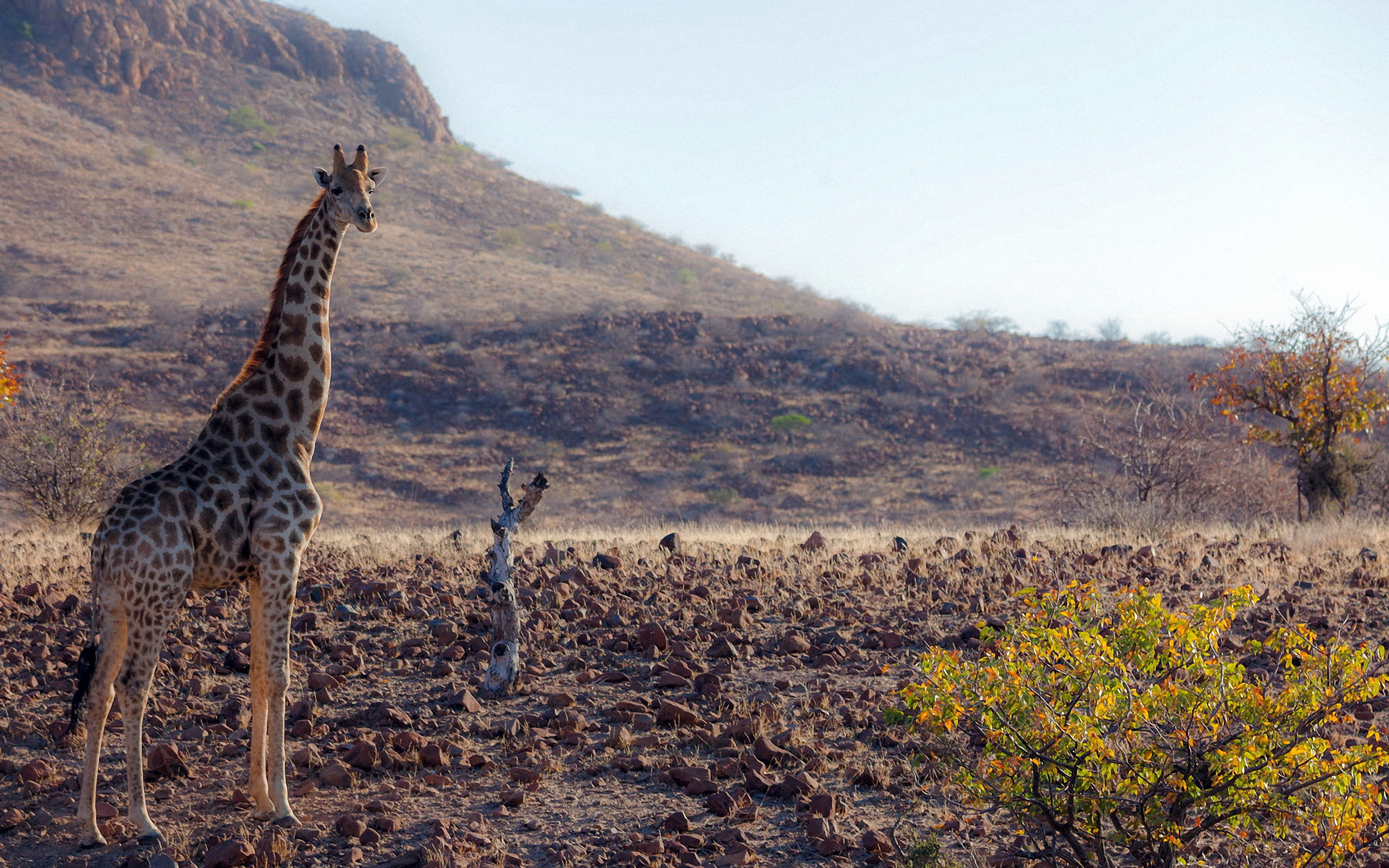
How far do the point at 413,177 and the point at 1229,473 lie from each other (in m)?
50.5

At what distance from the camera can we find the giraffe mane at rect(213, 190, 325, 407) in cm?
624

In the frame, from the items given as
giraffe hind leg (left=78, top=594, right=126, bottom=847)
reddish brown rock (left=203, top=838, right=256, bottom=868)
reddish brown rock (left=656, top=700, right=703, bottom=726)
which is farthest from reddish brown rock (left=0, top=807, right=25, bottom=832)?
reddish brown rock (left=656, top=700, right=703, bottom=726)

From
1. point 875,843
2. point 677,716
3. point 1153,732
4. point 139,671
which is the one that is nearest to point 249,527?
point 139,671

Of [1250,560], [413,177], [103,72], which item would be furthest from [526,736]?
[103,72]

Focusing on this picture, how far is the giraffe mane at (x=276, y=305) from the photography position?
6.24 metres

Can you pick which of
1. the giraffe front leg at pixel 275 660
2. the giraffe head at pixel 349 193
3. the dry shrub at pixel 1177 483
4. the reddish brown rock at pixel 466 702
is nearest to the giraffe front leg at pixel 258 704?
the giraffe front leg at pixel 275 660

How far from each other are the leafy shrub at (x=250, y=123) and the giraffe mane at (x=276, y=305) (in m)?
56.9

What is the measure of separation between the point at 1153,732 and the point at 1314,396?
15613mm

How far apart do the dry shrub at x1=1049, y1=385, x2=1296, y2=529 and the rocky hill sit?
588cm

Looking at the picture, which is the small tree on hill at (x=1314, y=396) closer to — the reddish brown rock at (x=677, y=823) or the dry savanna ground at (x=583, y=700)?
the dry savanna ground at (x=583, y=700)

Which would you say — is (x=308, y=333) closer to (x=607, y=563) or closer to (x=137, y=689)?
(x=137, y=689)

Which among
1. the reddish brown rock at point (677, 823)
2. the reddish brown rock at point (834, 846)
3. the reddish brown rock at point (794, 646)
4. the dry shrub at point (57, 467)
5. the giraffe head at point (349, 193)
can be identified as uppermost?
the giraffe head at point (349, 193)

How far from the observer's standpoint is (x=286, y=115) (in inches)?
2372

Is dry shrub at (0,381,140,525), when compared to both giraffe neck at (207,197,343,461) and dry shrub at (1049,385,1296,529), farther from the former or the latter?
dry shrub at (1049,385,1296,529)
